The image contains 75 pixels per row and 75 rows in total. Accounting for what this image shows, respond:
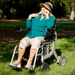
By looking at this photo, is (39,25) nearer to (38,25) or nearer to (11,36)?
(38,25)

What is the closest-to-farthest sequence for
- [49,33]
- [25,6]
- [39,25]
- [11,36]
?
[49,33]
[39,25]
[11,36]
[25,6]

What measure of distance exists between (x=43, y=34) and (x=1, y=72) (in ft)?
4.46

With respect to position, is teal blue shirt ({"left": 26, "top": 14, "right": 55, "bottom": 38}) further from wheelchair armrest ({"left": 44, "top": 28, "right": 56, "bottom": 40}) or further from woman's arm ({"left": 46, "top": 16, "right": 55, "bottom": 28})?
wheelchair armrest ({"left": 44, "top": 28, "right": 56, "bottom": 40})

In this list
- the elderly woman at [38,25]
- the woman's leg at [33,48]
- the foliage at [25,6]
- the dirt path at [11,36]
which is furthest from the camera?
the foliage at [25,6]

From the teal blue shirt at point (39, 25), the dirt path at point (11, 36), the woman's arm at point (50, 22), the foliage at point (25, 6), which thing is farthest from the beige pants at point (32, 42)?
the foliage at point (25, 6)

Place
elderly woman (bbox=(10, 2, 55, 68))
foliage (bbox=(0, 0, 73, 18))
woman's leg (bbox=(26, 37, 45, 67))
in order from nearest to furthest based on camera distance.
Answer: woman's leg (bbox=(26, 37, 45, 67)), elderly woman (bbox=(10, 2, 55, 68)), foliage (bbox=(0, 0, 73, 18))

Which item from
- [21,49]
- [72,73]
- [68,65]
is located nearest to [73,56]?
[68,65]

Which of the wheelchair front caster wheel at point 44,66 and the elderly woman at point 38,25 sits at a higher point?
the elderly woman at point 38,25

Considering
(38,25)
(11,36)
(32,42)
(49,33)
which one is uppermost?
(38,25)

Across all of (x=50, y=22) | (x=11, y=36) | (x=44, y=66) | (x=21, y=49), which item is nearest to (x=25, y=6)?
(x=11, y=36)

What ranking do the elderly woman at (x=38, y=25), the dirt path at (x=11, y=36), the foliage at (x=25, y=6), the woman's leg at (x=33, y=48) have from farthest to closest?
the foliage at (x=25, y=6), the dirt path at (x=11, y=36), the elderly woman at (x=38, y=25), the woman's leg at (x=33, y=48)

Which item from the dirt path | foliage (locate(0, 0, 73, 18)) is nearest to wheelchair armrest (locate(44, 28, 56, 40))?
the dirt path

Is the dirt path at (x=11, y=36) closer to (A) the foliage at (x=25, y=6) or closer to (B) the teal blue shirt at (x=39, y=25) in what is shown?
(B) the teal blue shirt at (x=39, y=25)

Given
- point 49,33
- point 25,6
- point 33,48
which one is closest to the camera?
point 33,48
